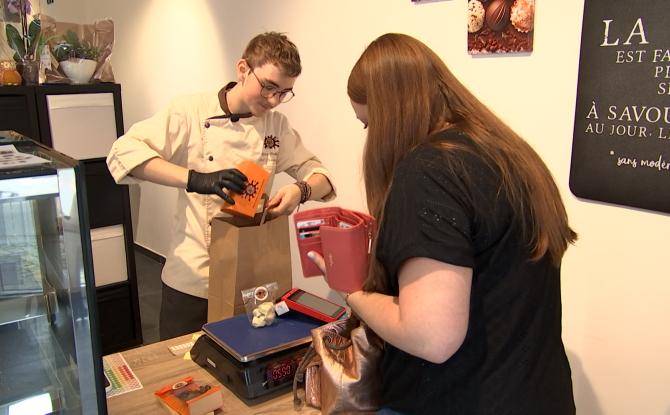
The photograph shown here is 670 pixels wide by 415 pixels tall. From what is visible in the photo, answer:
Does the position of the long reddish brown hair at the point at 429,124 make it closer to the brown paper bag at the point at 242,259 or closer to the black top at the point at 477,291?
the black top at the point at 477,291

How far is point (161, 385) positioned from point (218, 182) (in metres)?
0.60

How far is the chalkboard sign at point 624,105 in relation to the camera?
1583mm

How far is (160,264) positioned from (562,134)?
427 centimetres

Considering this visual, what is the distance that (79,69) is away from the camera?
10.3 feet

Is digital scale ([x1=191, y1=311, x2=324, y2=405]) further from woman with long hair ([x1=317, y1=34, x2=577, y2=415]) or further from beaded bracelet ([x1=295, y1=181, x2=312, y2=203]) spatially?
beaded bracelet ([x1=295, y1=181, x2=312, y2=203])

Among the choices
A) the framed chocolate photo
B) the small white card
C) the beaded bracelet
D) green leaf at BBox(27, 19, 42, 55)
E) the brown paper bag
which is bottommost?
the brown paper bag

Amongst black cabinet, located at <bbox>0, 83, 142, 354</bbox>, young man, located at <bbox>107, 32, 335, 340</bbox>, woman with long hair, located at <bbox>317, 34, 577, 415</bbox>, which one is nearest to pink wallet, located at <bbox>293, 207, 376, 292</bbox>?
woman with long hair, located at <bbox>317, 34, 577, 415</bbox>

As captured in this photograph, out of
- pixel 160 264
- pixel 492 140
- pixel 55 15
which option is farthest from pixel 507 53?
pixel 55 15

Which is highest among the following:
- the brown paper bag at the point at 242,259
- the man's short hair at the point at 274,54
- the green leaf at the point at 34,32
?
the green leaf at the point at 34,32

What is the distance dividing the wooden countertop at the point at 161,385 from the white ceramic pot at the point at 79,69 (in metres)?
2.00

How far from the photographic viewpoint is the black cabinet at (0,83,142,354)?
3.07 meters

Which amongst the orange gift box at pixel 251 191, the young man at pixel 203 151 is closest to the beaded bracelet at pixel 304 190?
the young man at pixel 203 151

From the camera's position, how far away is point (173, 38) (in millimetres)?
4453

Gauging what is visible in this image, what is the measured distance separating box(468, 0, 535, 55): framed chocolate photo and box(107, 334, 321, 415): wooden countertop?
1328 mm
